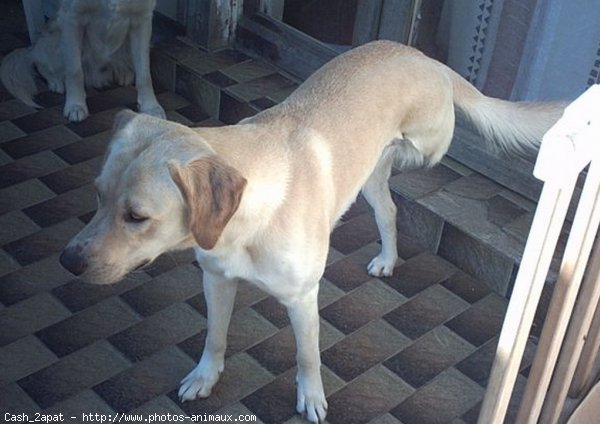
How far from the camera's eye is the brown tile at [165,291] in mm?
3143

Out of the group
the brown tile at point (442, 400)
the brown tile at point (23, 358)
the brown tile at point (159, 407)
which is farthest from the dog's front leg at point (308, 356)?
the brown tile at point (23, 358)

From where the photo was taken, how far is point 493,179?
3613 millimetres

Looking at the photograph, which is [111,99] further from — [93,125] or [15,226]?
[15,226]

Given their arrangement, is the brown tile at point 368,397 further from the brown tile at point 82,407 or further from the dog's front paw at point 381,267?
the brown tile at point 82,407

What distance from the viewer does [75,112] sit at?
4.10 m

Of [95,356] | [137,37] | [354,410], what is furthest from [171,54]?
[354,410]

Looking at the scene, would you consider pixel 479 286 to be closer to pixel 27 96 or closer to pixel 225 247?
pixel 225 247

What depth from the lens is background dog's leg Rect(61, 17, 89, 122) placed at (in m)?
4.08

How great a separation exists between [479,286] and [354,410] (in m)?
0.82

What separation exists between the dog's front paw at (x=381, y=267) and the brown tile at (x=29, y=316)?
1.09 m

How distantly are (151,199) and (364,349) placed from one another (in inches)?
48.2

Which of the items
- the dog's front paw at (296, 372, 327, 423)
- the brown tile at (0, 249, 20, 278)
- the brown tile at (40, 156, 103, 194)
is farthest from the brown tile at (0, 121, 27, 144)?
the dog's front paw at (296, 372, 327, 423)

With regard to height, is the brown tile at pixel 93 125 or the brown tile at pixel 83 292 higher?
the brown tile at pixel 93 125

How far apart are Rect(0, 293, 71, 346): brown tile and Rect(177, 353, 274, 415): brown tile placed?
545 mm
